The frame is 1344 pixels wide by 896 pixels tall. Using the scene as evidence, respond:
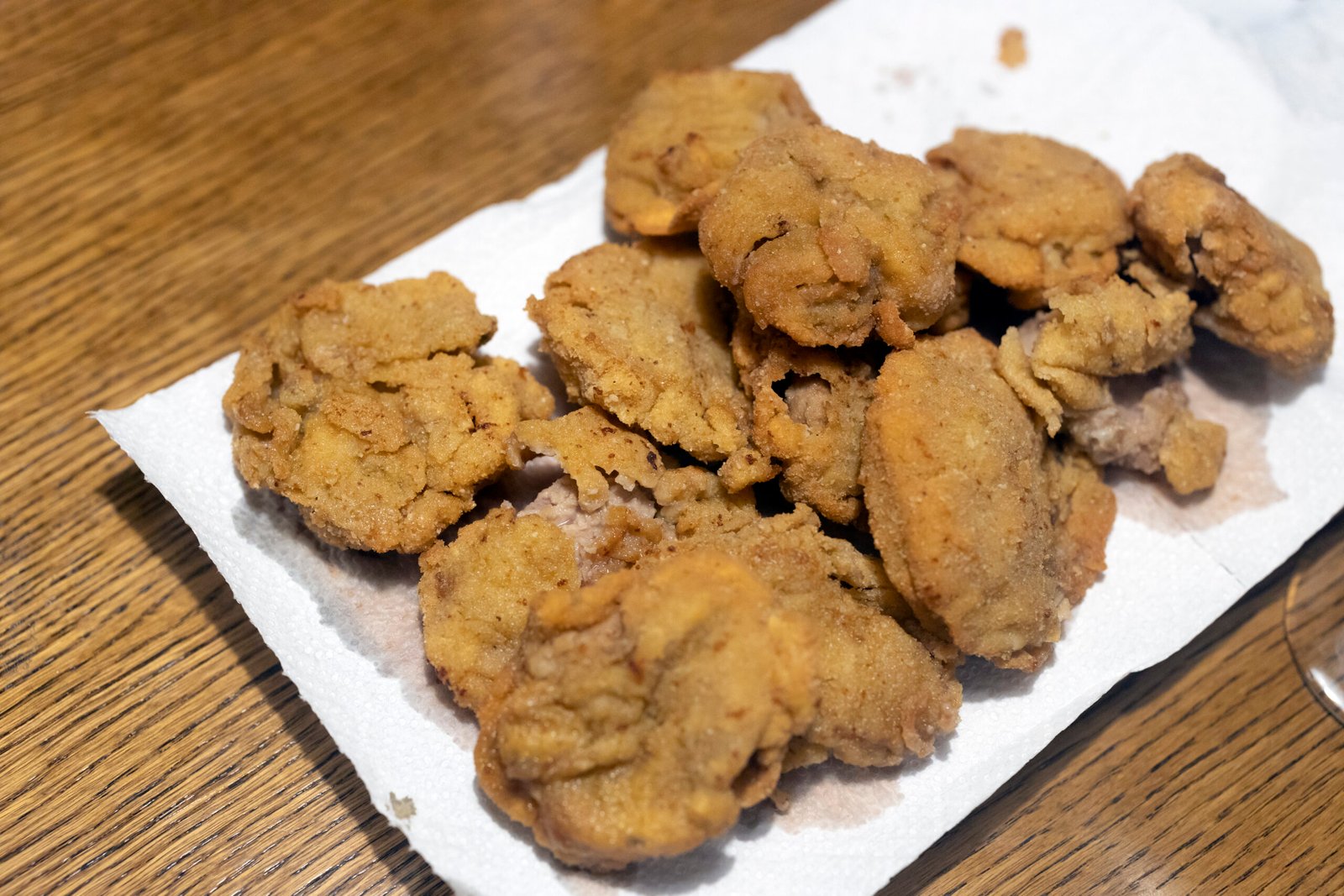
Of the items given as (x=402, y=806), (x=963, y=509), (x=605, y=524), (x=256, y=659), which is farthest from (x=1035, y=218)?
(x=256, y=659)

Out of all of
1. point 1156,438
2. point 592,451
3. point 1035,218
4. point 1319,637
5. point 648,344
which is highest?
point 1035,218

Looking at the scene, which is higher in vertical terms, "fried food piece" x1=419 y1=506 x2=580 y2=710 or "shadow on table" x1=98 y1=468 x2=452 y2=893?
"fried food piece" x1=419 y1=506 x2=580 y2=710

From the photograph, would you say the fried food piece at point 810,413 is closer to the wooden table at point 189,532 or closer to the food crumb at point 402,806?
the wooden table at point 189,532

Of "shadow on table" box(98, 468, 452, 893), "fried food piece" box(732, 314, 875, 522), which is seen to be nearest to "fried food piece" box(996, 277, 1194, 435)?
"fried food piece" box(732, 314, 875, 522)

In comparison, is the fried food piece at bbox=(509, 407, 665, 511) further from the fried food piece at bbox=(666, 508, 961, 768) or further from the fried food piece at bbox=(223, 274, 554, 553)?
the fried food piece at bbox=(666, 508, 961, 768)

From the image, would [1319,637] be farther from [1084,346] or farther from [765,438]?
[765,438]

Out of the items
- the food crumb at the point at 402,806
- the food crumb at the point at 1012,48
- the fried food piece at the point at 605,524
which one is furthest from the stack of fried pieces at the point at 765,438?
the food crumb at the point at 1012,48
